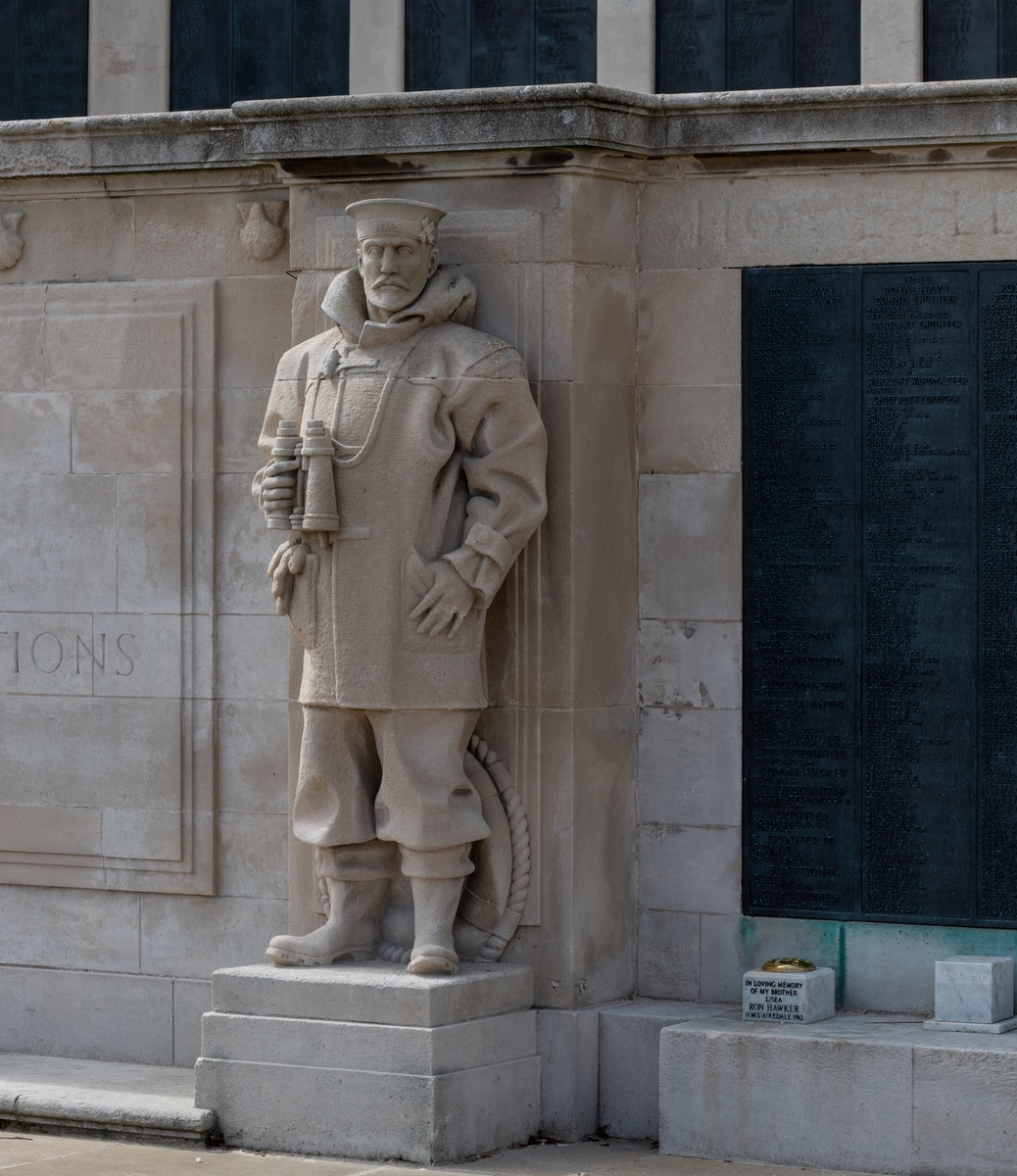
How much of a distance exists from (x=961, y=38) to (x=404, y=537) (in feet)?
37.3

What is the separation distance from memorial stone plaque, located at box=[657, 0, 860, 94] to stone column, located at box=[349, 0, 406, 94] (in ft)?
7.22

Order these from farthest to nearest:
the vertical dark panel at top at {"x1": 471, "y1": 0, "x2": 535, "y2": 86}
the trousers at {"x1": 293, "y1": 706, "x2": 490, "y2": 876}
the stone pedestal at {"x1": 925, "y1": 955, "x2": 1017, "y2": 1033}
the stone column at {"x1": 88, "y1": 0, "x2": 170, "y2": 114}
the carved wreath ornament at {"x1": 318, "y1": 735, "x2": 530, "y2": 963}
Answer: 1. the stone column at {"x1": 88, "y1": 0, "x2": 170, "y2": 114}
2. the vertical dark panel at top at {"x1": 471, "y1": 0, "x2": 535, "y2": 86}
3. the carved wreath ornament at {"x1": 318, "y1": 735, "x2": 530, "y2": 963}
4. the trousers at {"x1": 293, "y1": 706, "x2": 490, "y2": 876}
5. the stone pedestal at {"x1": 925, "y1": 955, "x2": 1017, "y2": 1033}

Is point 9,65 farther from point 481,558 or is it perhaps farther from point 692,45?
point 481,558

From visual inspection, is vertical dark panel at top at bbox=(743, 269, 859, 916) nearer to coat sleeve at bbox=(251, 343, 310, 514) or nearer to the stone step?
coat sleeve at bbox=(251, 343, 310, 514)

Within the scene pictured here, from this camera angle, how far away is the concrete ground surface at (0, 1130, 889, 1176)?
30.5 feet

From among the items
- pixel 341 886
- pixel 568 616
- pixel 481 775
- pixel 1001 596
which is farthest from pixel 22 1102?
pixel 1001 596

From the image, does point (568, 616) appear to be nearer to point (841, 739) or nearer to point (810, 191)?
point (841, 739)

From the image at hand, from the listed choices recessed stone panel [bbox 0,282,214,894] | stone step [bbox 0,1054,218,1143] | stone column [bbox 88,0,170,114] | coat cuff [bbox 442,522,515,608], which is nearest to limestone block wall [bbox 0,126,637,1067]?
recessed stone panel [bbox 0,282,214,894]

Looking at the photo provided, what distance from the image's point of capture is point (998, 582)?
973cm

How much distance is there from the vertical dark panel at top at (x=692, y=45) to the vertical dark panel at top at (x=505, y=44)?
105cm

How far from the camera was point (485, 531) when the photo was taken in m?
9.64

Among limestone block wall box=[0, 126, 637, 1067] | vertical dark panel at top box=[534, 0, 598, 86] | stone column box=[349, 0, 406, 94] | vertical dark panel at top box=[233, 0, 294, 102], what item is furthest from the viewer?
stone column box=[349, 0, 406, 94]

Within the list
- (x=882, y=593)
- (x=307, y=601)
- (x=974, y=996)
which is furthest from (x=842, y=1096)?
(x=307, y=601)

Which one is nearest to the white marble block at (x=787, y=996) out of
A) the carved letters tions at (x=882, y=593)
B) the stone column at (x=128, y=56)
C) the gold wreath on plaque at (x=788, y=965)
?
the gold wreath on plaque at (x=788, y=965)
